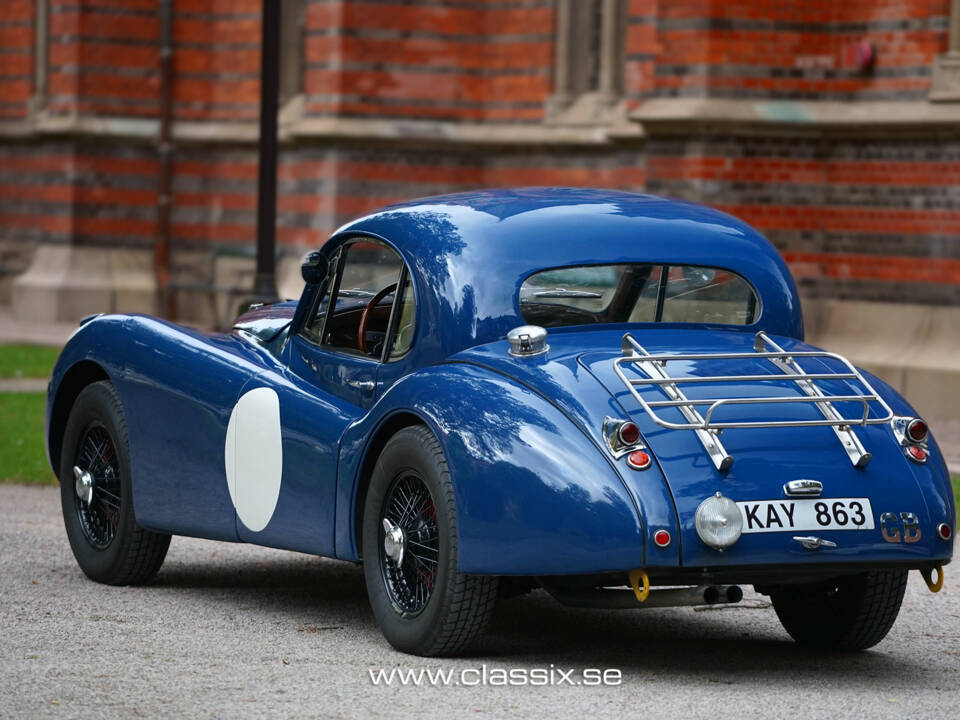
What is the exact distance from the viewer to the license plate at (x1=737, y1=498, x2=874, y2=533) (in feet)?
18.8

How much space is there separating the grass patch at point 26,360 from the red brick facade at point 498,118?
296 cm

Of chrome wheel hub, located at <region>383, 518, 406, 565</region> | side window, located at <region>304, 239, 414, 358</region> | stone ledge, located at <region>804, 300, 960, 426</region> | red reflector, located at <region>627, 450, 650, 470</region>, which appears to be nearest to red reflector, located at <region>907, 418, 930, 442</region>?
red reflector, located at <region>627, 450, 650, 470</region>

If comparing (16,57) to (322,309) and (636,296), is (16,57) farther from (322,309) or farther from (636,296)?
(636,296)

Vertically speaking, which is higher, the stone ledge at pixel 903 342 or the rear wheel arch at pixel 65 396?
the rear wheel arch at pixel 65 396

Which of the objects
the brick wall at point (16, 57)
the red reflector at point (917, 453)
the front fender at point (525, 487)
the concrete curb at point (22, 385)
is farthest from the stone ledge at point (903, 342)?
the brick wall at point (16, 57)

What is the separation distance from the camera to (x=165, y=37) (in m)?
24.7

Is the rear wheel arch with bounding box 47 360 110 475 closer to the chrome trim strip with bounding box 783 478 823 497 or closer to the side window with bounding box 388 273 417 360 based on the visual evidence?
the side window with bounding box 388 273 417 360

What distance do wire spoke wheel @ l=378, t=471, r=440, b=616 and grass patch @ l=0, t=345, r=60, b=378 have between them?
11157 mm

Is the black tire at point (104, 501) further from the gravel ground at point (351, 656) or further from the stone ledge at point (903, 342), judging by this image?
the stone ledge at point (903, 342)

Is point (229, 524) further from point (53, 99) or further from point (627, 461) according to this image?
point (53, 99)

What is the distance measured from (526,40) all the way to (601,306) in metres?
14.8

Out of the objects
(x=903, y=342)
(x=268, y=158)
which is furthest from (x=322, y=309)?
(x=903, y=342)

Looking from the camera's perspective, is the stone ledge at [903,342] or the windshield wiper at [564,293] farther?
the stone ledge at [903,342]

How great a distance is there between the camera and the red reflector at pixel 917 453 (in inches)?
239
